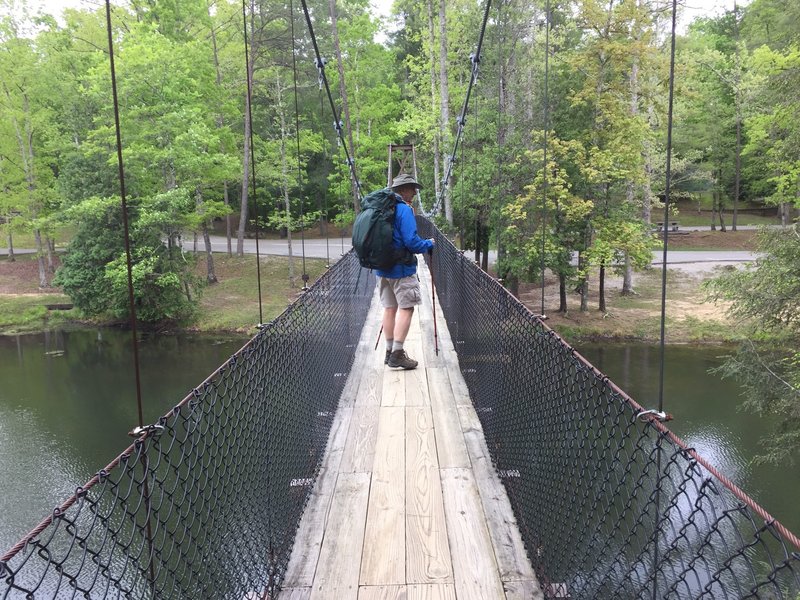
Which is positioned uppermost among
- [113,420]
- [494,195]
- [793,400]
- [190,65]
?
[190,65]

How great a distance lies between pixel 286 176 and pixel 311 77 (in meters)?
4.40

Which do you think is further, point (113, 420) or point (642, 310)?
point (642, 310)

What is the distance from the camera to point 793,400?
5.82 meters

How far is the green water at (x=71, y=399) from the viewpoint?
254 inches

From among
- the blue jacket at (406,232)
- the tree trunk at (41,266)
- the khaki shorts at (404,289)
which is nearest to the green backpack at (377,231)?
the blue jacket at (406,232)

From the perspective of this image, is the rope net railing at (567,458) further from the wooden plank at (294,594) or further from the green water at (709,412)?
the green water at (709,412)

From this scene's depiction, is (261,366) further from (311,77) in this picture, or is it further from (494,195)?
(311,77)

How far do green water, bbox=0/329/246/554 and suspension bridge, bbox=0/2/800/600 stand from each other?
4940mm

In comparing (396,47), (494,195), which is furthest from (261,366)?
(396,47)

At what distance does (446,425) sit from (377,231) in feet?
2.99

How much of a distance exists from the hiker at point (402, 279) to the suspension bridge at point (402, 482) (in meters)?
0.35

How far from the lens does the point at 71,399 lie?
9219 millimetres

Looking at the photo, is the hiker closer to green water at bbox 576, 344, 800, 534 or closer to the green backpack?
the green backpack

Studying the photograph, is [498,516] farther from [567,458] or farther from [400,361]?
[400,361]
